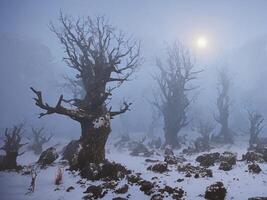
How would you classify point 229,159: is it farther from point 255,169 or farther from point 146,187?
point 146,187

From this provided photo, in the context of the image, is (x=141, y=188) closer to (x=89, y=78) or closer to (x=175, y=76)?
(x=89, y=78)

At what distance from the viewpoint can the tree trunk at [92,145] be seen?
40.5 ft

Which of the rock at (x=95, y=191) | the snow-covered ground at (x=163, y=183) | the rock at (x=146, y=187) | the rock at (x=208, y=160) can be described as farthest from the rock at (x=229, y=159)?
the rock at (x=95, y=191)

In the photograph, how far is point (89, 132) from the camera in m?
12.6

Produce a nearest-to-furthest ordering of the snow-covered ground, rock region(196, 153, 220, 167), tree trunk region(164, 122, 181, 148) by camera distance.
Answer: the snow-covered ground, rock region(196, 153, 220, 167), tree trunk region(164, 122, 181, 148)

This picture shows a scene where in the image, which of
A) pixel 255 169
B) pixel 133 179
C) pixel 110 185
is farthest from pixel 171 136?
pixel 110 185

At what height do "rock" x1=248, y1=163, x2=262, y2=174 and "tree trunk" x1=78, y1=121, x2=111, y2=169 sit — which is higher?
"tree trunk" x1=78, y1=121, x2=111, y2=169

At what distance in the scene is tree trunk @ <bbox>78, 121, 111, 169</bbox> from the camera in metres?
12.3

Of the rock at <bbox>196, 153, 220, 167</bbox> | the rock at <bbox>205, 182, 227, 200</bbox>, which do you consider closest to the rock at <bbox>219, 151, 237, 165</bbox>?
the rock at <bbox>196, 153, 220, 167</bbox>

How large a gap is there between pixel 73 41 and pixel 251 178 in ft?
45.0

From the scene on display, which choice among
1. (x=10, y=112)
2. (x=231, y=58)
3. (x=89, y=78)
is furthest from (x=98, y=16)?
(x=231, y=58)

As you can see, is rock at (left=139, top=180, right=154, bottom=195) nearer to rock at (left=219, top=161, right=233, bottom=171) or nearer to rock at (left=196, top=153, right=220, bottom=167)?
rock at (left=219, top=161, right=233, bottom=171)

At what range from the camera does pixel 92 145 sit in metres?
12.5

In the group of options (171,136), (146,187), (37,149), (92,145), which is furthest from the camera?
(37,149)
